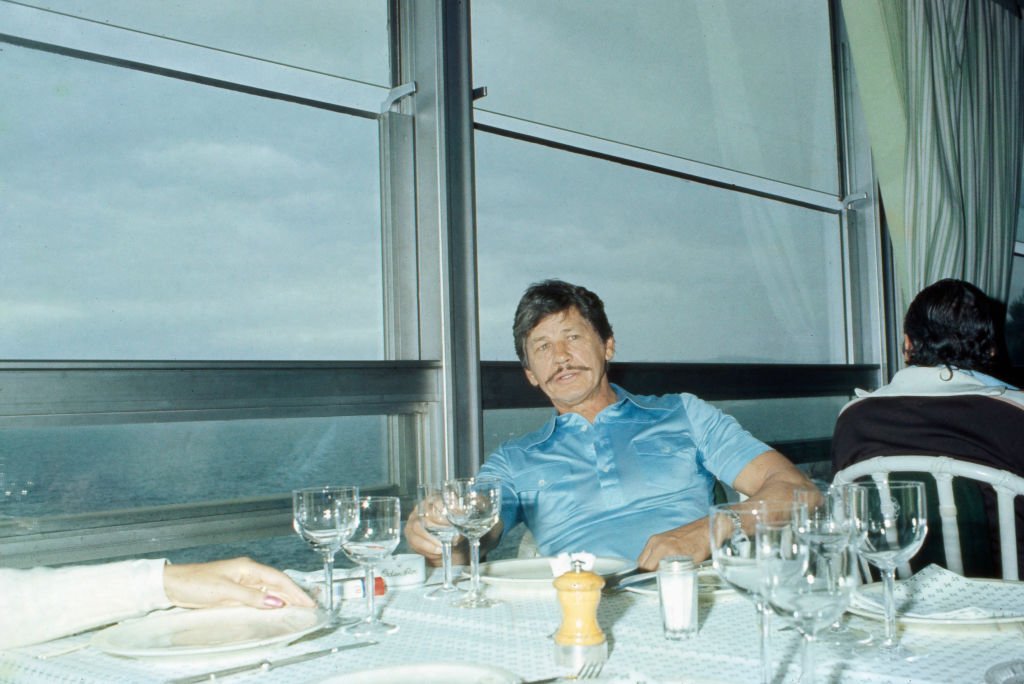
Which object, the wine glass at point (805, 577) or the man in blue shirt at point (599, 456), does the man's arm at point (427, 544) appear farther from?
the wine glass at point (805, 577)

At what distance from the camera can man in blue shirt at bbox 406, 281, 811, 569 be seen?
6.68ft

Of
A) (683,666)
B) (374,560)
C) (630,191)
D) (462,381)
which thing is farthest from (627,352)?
(683,666)

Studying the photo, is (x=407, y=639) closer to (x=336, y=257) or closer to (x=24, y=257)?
(x=24, y=257)

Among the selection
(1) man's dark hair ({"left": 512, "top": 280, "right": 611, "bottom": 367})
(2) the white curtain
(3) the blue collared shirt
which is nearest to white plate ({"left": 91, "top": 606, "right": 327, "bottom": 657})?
(3) the blue collared shirt

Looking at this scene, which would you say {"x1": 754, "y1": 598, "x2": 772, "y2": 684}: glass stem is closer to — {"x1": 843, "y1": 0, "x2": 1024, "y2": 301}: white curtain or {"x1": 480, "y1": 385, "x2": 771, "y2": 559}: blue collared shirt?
{"x1": 480, "y1": 385, "x2": 771, "y2": 559}: blue collared shirt

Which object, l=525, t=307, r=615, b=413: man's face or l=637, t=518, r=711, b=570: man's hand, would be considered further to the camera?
l=525, t=307, r=615, b=413: man's face

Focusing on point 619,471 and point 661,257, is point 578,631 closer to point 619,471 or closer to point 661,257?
point 619,471

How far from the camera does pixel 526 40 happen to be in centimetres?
305

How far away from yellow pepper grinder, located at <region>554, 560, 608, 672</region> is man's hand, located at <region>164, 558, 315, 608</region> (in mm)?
429

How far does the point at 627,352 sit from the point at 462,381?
0.91 meters

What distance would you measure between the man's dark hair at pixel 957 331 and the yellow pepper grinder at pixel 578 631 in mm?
1697

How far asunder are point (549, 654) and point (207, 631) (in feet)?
1.47

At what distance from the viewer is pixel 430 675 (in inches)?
37.3

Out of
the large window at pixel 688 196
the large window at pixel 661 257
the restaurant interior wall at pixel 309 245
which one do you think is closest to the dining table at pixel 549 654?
the restaurant interior wall at pixel 309 245
